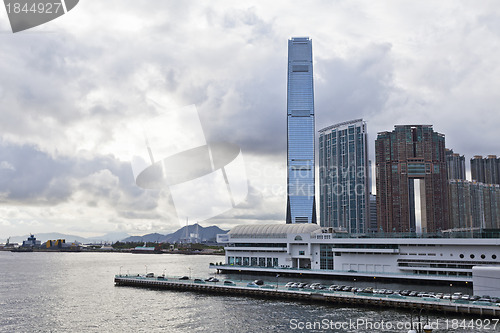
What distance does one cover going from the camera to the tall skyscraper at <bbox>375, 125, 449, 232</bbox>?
184 m

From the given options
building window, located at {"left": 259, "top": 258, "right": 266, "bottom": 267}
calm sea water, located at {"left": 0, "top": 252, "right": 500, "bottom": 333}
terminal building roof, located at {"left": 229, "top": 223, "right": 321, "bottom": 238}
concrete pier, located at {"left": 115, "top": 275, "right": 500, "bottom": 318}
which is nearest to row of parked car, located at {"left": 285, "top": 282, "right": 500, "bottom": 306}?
concrete pier, located at {"left": 115, "top": 275, "right": 500, "bottom": 318}

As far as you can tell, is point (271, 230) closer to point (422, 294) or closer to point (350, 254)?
point (350, 254)

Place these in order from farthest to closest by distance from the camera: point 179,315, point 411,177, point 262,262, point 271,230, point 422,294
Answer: point 411,177
point 271,230
point 262,262
point 422,294
point 179,315

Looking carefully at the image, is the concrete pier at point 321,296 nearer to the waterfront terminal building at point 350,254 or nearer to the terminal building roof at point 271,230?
the waterfront terminal building at point 350,254

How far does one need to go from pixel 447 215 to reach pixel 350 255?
419 ft

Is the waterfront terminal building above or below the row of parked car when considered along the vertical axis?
above

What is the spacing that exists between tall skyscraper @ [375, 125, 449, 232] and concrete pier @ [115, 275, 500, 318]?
127m

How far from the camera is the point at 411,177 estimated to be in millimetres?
188000

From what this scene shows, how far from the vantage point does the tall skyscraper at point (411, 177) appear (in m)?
184

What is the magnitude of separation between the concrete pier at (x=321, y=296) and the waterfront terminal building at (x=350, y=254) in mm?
15173

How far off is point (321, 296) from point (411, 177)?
13818 centimetres

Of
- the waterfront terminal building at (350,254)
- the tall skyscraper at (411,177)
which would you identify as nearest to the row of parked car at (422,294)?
the waterfront terminal building at (350,254)

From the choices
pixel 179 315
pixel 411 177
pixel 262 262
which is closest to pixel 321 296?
pixel 179 315

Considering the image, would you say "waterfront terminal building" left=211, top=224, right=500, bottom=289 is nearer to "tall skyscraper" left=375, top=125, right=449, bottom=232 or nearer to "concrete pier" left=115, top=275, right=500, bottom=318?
"concrete pier" left=115, top=275, right=500, bottom=318
